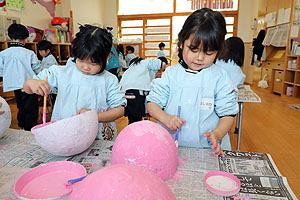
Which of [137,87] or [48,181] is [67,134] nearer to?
[48,181]

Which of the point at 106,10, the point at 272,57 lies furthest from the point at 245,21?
the point at 106,10

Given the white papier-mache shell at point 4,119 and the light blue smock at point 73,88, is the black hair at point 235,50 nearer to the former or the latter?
the light blue smock at point 73,88

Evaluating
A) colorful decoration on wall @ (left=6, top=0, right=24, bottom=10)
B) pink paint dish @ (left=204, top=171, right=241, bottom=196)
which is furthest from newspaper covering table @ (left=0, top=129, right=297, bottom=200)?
colorful decoration on wall @ (left=6, top=0, right=24, bottom=10)

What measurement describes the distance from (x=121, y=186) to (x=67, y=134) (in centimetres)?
43

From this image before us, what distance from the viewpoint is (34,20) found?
16.4ft

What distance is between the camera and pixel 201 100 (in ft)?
3.44

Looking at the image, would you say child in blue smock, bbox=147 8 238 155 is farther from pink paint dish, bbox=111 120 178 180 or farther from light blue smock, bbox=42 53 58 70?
light blue smock, bbox=42 53 58 70

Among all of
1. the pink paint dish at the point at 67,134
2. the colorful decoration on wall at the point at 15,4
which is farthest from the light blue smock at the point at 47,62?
the pink paint dish at the point at 67,134

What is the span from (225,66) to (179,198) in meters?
2.00

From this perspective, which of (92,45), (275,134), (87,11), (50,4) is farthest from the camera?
(87,11)

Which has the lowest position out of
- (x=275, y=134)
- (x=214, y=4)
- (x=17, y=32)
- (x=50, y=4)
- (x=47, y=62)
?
(x=275, y=134)

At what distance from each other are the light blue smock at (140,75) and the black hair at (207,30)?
139 centimetres

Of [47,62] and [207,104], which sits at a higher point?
[47,62]

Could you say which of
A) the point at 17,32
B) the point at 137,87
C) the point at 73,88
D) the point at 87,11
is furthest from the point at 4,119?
the point at 87,11
